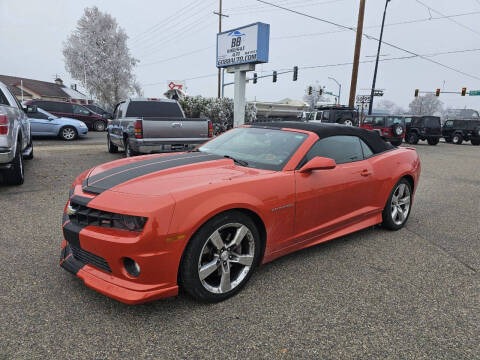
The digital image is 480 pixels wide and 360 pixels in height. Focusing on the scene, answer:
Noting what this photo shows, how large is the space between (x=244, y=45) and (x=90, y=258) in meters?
15.6

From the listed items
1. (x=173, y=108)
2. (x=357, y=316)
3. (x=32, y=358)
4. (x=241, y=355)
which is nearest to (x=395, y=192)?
(x=357, y=316)

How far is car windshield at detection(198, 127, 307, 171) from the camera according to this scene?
319 cm

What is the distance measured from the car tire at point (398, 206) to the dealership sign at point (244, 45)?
1268cm

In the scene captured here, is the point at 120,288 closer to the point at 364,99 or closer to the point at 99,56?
the point at 364,99

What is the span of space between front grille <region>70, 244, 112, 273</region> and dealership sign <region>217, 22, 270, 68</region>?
14.7m

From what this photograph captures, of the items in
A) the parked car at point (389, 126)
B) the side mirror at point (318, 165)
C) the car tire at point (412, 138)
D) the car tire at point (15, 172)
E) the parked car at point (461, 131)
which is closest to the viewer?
the side mirror at point (318, 165)

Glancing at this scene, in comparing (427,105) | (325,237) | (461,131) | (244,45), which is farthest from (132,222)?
(427,105)

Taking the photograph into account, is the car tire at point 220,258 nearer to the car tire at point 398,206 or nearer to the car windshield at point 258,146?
the car windshield at point 258,146

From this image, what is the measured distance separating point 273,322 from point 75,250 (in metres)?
1.58

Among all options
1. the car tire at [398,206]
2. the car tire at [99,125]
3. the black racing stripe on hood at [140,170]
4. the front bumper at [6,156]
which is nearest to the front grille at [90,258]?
the black racing stripe on hood at [140,170]

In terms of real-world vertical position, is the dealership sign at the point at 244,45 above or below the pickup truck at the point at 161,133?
above

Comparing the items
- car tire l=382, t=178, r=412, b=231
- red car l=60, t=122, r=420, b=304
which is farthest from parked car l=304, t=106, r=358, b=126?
red car l=60, t=122, r=420, b=304

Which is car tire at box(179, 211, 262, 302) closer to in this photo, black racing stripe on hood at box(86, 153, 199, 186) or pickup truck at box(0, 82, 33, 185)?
black racing stripe on hood at box(86, 153, 199, 186)

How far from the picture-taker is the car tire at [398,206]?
4195 mm
